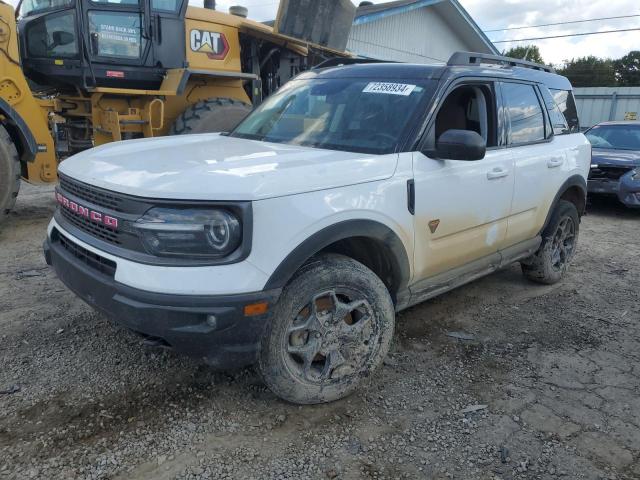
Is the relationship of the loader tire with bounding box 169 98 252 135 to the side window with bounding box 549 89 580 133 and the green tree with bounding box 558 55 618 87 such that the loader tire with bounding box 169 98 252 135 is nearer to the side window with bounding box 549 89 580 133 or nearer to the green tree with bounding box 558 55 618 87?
the side window with bounding box 549 89 580 133

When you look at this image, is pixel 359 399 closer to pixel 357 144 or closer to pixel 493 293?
pixel 357 144

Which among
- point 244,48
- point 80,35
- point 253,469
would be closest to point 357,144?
point 253,469

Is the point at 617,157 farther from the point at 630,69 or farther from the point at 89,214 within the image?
the point at 630,69

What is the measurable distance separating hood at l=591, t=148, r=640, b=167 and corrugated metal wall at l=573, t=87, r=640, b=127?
12884mm

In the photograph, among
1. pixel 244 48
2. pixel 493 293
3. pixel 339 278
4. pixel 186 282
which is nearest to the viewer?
pixel 186 282

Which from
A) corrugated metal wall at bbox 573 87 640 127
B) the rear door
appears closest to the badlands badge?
the rear door

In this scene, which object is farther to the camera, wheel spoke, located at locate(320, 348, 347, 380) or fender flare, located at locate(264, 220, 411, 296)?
wheel spoke, located at locate(320, 348, 347, 380)

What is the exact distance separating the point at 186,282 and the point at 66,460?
1.03 m

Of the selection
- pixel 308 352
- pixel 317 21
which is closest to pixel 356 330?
pixel 308 352

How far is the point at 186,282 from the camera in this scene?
233 centimetres

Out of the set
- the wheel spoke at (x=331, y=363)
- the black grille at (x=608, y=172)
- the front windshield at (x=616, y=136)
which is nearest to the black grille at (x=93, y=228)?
the wheel spoke at (x=331, y=363)

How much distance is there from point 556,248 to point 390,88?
105 inches

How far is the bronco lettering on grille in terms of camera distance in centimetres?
255

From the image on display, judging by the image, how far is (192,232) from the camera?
2.35 meters
